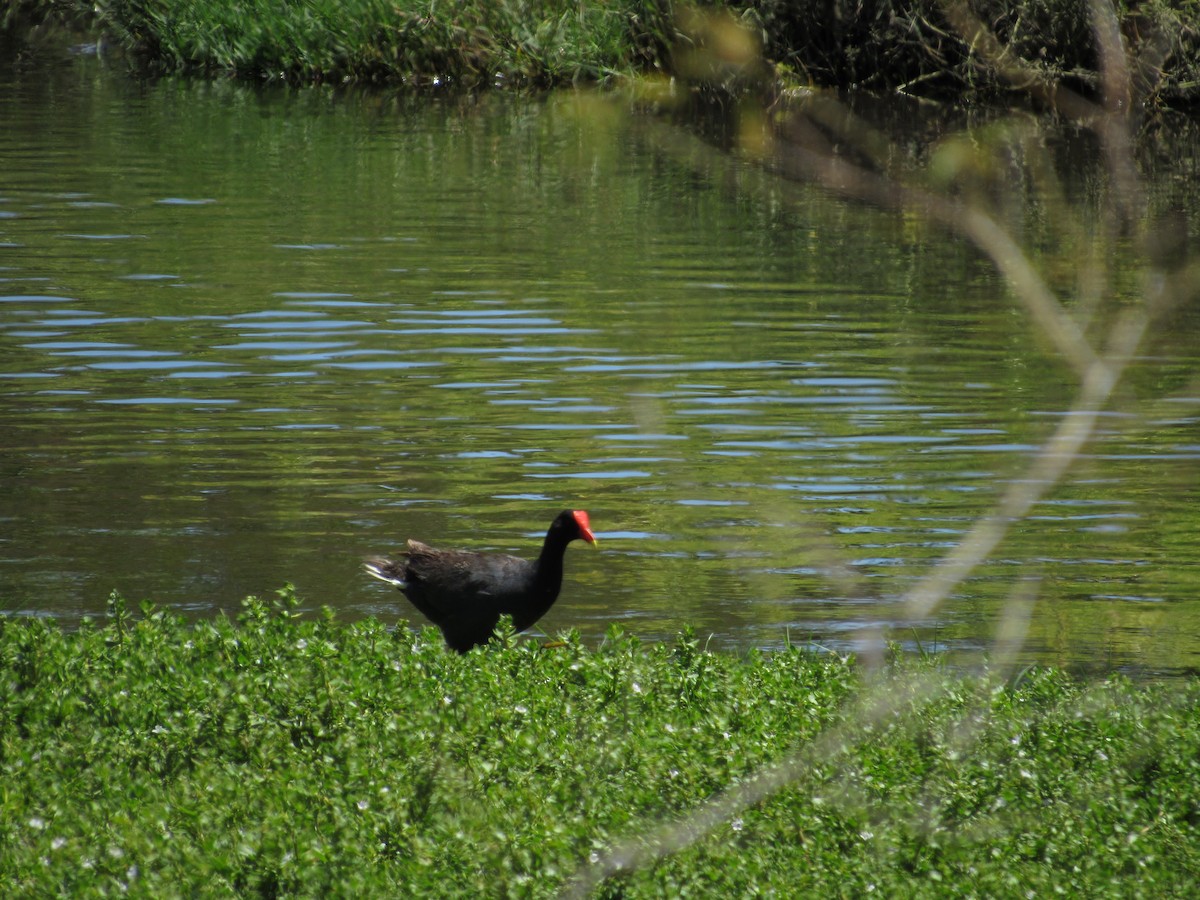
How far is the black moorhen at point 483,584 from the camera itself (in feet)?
26.4

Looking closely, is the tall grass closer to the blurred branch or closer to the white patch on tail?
the white patch on tail

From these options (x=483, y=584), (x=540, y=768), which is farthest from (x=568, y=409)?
(x=540, y=768)

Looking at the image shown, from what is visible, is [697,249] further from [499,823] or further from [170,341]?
[499,823]

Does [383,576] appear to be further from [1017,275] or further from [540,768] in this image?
[1017,275]

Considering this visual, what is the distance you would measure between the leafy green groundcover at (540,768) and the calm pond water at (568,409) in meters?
1.30

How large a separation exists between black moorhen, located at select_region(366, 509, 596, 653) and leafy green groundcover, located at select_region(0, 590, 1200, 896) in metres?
0.60

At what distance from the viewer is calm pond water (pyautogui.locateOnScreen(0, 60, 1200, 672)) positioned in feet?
30.7

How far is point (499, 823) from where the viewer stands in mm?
5723

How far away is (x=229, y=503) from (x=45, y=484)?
47.9 inches

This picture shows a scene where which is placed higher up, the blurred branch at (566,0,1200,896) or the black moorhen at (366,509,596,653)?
the blurred branch at (566,0,1200,896)

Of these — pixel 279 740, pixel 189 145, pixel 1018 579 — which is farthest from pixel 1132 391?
pixel 189 145

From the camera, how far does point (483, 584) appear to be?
317 inches

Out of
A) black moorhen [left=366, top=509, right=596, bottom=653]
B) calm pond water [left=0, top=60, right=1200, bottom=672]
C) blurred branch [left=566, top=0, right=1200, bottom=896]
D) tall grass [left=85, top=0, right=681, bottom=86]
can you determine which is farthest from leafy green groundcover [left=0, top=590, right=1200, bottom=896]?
tall grass [left=85, top=0, right=681, bottom=86]

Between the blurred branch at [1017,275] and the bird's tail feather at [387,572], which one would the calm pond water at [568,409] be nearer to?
the bird's tail feather at [387,572]
